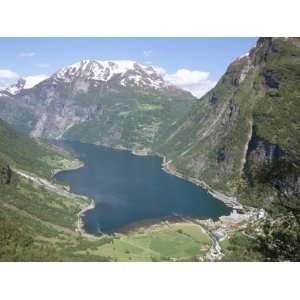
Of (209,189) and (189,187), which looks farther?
(189,187)

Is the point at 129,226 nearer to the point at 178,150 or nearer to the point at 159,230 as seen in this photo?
the point at 159,230

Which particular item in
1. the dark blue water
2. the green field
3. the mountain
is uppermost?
the mountain

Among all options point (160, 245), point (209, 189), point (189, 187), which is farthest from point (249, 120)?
point (160, 245)

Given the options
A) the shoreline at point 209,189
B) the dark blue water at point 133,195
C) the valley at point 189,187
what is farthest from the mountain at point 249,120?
the dark blue water at point 133,195

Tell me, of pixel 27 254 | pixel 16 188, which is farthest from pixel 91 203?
pixel 27 254

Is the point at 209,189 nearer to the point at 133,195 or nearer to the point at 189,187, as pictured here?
the point at 189,187

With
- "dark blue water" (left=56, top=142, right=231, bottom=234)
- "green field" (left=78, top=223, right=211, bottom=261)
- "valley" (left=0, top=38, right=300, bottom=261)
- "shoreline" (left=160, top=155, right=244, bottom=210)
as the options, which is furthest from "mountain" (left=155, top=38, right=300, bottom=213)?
"green field" (left=78, top=223, right=211, bottom=261)

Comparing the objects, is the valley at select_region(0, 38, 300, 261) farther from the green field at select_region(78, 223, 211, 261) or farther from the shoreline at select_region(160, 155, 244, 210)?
the shoreline at select_region(160, 155, 244, 210)
